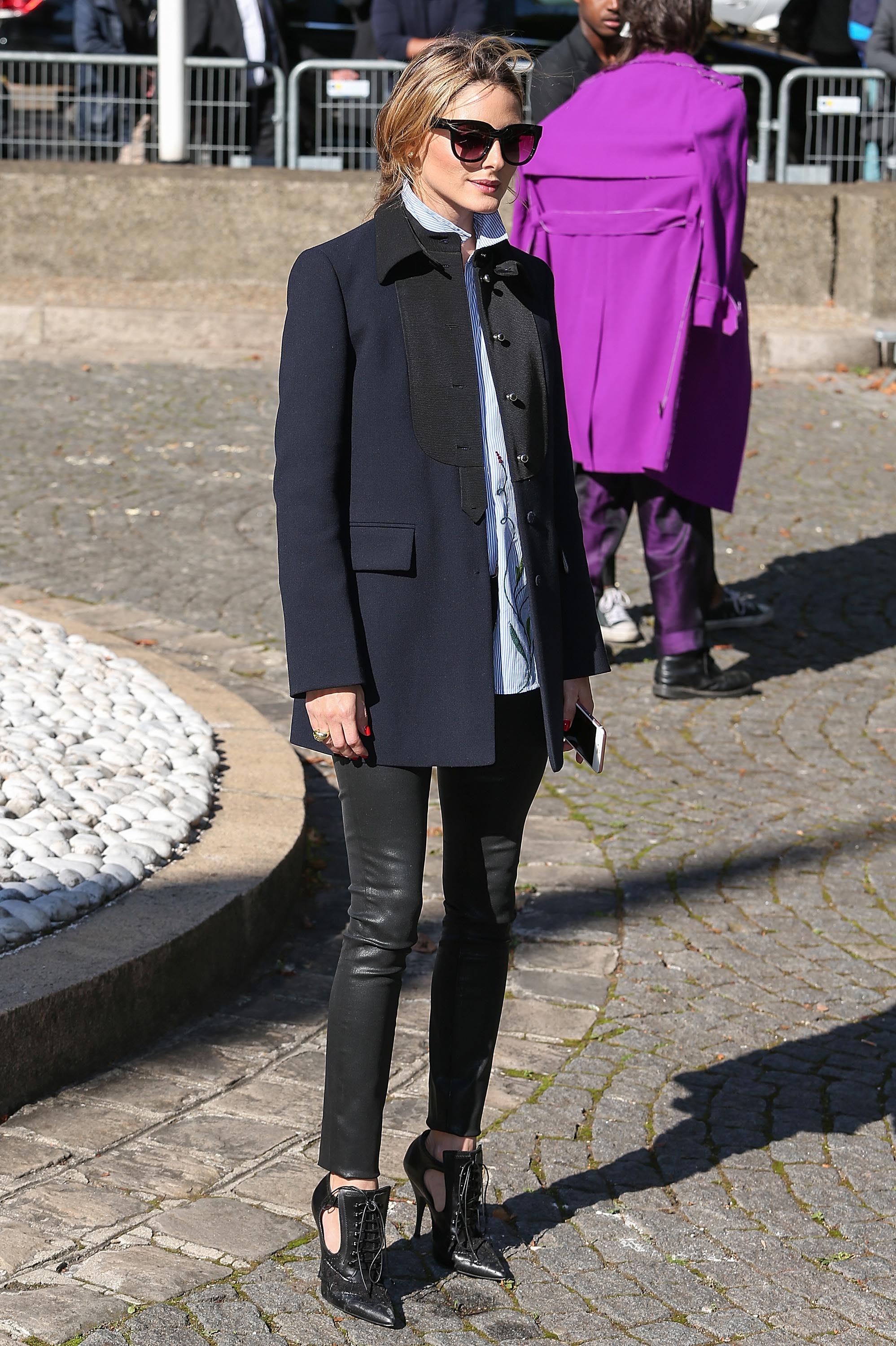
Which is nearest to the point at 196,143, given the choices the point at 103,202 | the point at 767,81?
the point at 103,202

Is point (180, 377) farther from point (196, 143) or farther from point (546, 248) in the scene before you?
point (546, 248)

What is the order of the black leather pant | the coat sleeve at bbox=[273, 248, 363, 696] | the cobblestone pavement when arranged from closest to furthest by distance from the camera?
the coat sleeve at bbox=[273, 248, 363, 696]
the black leather pant
the cobblestone pavement

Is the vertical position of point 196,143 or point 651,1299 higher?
point 196,143

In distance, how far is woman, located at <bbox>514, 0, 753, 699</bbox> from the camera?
5777mm

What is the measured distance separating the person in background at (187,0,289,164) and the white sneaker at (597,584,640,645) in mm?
6092

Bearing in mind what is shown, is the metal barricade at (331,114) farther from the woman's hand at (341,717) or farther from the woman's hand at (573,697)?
the woman's hand at (341,717)

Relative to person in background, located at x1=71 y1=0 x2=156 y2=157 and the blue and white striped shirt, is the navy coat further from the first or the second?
person in background, located at x1=71 y1=0 x2=156 y2=157

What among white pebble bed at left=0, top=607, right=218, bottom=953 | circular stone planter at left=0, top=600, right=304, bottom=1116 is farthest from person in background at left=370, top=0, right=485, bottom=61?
circular stone planter at left=0, top=600, right=304, bottom=1116

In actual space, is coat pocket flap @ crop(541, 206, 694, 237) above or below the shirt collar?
below

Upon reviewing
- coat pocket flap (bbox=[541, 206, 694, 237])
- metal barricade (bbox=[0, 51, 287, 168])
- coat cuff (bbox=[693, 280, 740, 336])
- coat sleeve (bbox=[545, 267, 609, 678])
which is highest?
metal barricade (bbox=[0, 51, 287, 168])

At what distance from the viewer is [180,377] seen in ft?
35.1

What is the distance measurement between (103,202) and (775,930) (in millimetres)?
8491

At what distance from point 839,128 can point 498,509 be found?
981 centimetres

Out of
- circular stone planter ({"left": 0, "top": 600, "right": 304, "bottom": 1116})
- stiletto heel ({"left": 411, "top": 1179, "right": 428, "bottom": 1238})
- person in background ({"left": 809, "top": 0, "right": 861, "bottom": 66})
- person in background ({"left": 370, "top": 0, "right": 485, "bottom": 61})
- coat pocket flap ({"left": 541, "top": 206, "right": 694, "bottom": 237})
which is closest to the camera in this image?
stiletto heel ({"left": 411, "top": 1179, "right": 428, "bottom": 1238})
